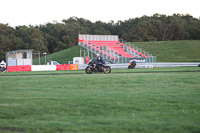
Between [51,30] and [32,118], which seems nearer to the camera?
[32,118]

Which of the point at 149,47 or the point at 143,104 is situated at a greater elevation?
the point at 149,47

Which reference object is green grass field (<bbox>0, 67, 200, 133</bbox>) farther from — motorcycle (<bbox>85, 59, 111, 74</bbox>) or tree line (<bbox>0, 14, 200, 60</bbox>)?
tree line (<bbox>0, 14, 200, 60</bbox>)

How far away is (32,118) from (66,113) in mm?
936

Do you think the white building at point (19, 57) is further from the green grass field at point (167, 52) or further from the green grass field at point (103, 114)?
the green grass field at point (103, 114)

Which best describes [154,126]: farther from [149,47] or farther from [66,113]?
[149,47]

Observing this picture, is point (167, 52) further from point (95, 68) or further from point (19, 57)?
point (95, 68)

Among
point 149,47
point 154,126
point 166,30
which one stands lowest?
point 154,126

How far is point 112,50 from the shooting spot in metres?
51.9

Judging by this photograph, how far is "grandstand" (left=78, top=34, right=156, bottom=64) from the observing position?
47.5m

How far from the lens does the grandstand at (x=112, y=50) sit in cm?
4753

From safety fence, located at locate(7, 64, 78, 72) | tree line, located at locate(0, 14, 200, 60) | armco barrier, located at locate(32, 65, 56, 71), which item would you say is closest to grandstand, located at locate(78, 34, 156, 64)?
safety fence, located at locate(7, 64, 78, 72)

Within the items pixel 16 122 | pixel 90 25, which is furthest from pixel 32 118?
pixel 90 25

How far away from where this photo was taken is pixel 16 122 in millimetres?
7629

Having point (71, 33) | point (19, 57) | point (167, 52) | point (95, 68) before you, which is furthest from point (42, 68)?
point (71, 33)
